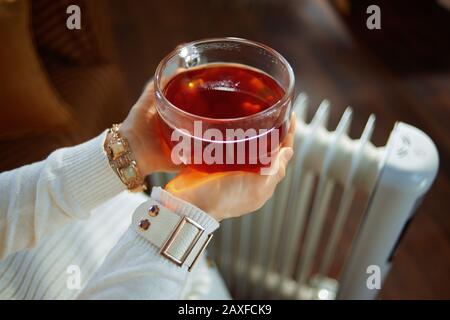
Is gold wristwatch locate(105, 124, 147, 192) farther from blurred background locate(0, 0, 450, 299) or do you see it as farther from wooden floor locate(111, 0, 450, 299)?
wooden floor locate(111, 0, 450, 299)

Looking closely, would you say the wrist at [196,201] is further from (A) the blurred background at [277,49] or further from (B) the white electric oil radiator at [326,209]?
(A) the blurred background at [277,49]

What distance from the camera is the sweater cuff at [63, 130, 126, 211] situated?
2.07 ft

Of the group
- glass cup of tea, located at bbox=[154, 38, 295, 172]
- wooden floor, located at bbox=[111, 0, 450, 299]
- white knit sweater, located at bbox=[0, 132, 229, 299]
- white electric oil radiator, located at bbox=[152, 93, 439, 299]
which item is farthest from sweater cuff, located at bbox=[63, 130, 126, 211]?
wooden floor, located at bbox=[111, 0, 450, 299]

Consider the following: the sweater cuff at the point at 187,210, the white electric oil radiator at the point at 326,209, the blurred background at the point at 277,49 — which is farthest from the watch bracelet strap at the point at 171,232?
the blurred background at the point at 277,49

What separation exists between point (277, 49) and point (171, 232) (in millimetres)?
1549

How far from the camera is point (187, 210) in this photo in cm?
57

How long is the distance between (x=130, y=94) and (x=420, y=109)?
1086 mm

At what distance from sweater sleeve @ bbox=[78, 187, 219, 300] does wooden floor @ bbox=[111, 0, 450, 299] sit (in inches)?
34.1

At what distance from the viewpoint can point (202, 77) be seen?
0.56 meters

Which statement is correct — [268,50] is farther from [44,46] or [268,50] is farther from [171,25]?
[171,25]

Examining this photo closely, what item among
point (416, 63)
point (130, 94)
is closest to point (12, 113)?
point (130, 94)

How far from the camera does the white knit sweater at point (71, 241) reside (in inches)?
22.9

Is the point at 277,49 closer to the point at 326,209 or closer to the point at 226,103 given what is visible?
the point at 326,209

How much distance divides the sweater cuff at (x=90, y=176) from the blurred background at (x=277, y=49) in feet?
1.07
